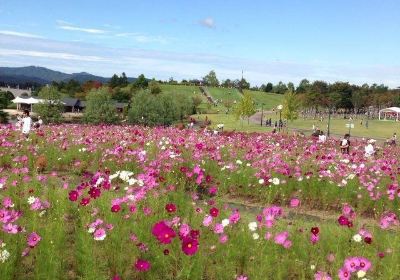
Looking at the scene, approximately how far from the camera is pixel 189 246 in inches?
148

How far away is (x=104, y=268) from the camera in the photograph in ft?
15.1

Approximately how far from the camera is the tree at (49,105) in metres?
80.8

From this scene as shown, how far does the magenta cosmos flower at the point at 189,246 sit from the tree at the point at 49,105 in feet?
258

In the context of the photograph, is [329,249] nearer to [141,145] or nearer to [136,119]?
[141,145]

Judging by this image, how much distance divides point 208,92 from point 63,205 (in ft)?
582

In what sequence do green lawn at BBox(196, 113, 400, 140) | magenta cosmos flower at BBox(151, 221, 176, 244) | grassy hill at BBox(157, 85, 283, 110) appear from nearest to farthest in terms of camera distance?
magenta cosmos flower at BBox(151, 221, 176, 244) → green lawn at BBox(196, 113, 400, 140) → grassy hill at BBox(157, 85, 283, 110)

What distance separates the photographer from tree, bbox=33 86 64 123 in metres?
80.8

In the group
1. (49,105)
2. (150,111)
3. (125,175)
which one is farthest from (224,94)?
(125,175)

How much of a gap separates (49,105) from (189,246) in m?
83.7

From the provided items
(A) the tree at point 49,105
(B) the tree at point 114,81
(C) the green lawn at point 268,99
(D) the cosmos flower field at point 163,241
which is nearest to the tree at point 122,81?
(B) the tree at point 114,81

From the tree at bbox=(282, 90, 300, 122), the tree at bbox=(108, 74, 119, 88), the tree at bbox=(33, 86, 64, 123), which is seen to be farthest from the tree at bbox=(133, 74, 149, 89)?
the tree at bbox=(282, 90, 300, 122)

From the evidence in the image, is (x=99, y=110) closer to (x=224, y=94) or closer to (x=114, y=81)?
(x=114, y=81)

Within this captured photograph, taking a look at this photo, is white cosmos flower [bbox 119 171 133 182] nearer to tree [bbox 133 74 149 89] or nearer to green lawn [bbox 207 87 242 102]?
tree [bbox 133 74 149 89]

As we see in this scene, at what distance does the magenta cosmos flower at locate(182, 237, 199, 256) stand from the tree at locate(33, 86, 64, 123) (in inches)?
3097
